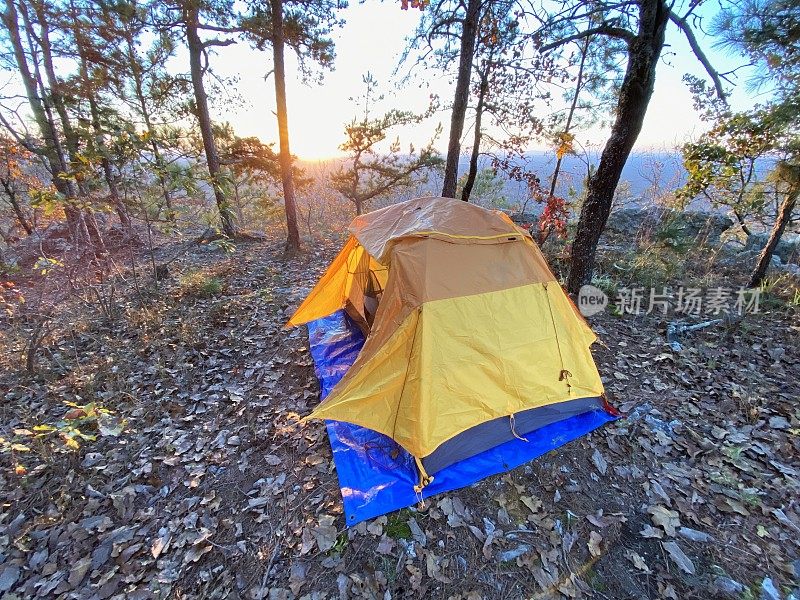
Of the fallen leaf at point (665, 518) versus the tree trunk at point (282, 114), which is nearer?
the fallen leaf at point (665, 518)

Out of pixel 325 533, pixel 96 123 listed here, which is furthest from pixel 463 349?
pixel 96 123

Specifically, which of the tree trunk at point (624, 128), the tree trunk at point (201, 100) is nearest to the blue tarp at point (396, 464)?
the tree trunk at point (624, 128)

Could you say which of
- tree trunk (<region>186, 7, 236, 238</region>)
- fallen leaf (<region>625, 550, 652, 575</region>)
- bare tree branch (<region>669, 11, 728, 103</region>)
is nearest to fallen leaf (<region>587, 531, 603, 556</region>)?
fallen leaf (<region>625, 550, 652, 575</region>)

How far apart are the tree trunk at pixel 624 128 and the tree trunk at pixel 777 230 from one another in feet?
9.21

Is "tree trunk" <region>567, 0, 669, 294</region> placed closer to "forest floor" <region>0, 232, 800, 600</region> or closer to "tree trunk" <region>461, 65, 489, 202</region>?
"forest floor" <region>0, 232, 800, 600</region>

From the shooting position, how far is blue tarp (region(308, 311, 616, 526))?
2656mm

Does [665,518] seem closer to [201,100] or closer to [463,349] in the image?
[463,349]

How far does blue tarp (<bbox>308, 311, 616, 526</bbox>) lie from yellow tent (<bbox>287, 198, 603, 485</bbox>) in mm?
118

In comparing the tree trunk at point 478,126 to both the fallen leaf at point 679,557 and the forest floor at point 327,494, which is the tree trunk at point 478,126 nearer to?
the forest floor at point 327,494

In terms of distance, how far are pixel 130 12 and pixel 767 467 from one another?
34.0 feet

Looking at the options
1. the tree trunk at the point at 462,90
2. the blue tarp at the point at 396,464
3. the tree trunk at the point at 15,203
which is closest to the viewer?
the blue tarp at the point at 396,464

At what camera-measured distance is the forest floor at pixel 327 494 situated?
2248 mm

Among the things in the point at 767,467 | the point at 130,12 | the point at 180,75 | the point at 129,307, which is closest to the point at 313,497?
the point at 767,467

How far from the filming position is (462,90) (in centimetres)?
604
